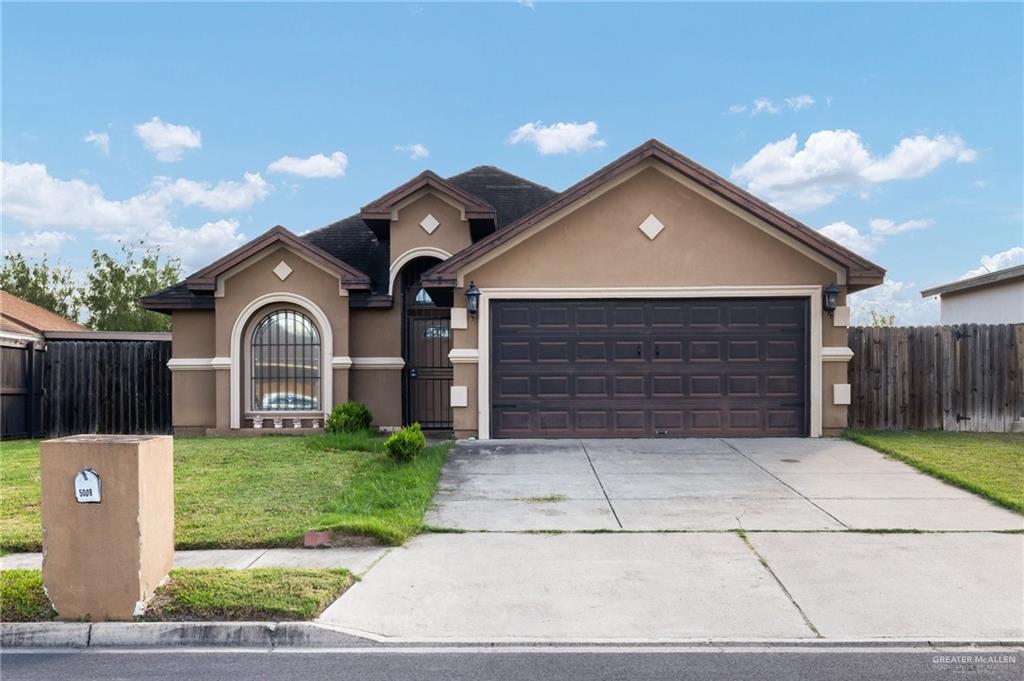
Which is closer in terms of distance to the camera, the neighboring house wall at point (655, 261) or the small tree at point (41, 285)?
the neighboring house wall at point (655, 261)

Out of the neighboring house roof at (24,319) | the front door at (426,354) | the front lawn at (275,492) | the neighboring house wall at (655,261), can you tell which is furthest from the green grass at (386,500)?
the neighboring house roof at (24,319)

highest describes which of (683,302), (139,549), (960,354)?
(683,302)

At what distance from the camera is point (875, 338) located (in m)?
14.3

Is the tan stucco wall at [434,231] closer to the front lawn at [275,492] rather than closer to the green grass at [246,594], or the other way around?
the front lawn at [275,492]

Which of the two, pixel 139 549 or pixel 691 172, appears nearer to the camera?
pixel 139 549

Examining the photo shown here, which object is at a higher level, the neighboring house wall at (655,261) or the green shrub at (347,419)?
the neighboring house wall at (655,261)

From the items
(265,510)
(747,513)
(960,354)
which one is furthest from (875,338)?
(265,510)

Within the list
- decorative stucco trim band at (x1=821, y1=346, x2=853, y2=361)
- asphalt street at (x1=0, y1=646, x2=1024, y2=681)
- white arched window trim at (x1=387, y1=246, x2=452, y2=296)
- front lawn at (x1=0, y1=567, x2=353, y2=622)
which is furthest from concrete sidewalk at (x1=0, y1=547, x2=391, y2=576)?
white arched window trim at (x1=387, y1=246, x2=452, y2=296)

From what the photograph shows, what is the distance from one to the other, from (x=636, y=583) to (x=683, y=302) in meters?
7.82

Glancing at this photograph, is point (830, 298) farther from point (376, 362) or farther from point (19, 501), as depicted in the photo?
point (19, 501)

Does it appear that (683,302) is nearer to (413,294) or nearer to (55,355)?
(413,294)

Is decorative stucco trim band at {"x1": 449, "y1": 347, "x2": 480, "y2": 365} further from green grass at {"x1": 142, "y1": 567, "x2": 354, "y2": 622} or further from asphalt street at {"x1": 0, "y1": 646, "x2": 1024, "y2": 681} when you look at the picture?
asphalt street at {"x1": 0, "y1": 646, "x2": 1024, "y2": 681}

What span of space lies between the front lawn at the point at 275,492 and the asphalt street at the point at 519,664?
2.21m

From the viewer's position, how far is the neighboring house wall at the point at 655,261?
1295 cm
